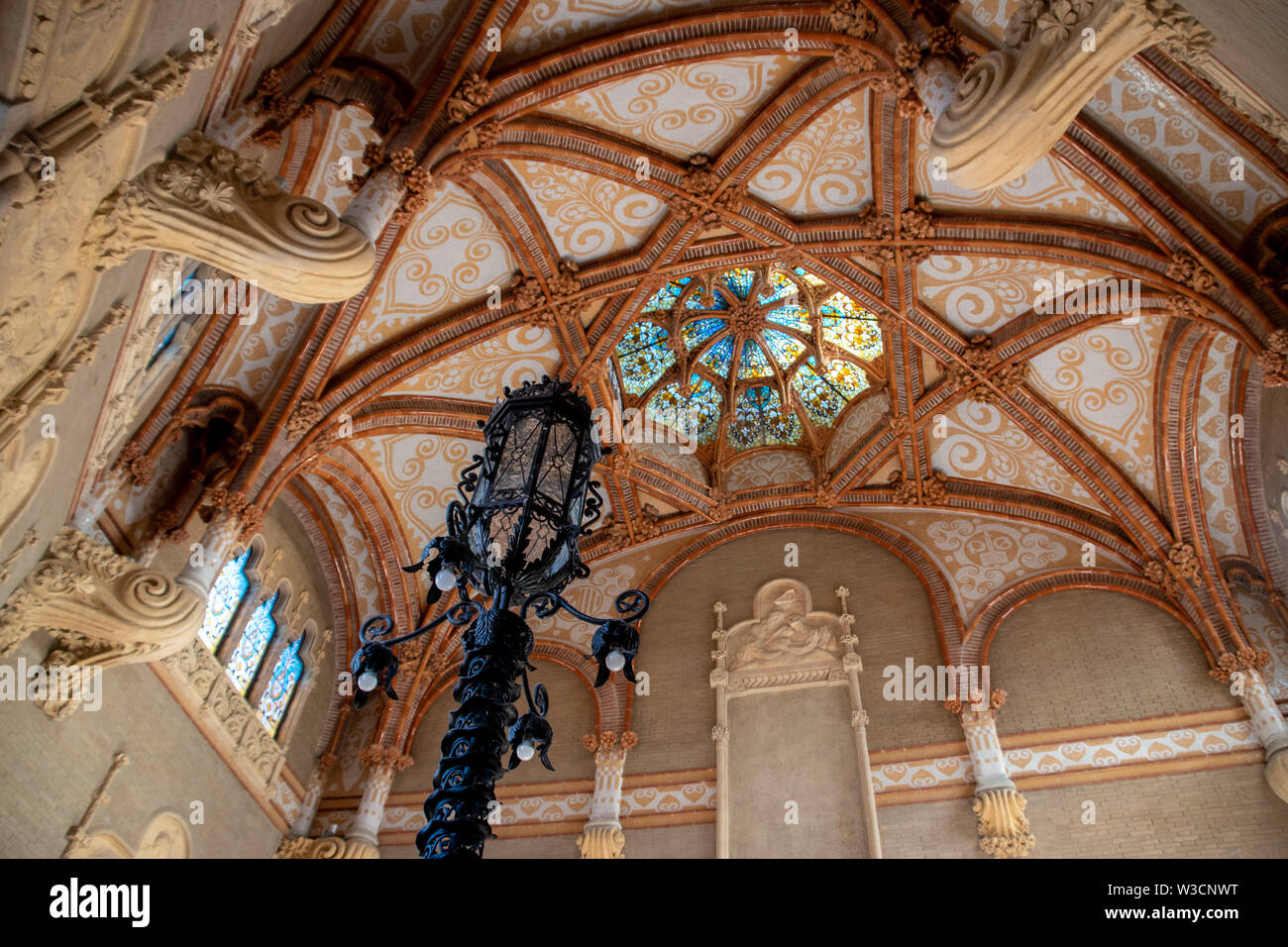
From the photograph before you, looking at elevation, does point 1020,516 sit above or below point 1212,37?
above

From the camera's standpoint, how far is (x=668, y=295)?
14.6 meters

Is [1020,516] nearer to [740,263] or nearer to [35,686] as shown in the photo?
[740,263]

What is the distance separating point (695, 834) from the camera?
11.9m

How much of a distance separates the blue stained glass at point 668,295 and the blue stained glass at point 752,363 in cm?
151

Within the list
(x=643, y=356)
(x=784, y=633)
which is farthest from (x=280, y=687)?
(x=643, y=356)

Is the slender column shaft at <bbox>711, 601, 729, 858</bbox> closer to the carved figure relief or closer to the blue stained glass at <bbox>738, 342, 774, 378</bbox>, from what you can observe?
the carved figure relief

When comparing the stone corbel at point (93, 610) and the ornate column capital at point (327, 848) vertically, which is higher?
the stone corbel at point (93, 610)

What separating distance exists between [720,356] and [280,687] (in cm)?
830

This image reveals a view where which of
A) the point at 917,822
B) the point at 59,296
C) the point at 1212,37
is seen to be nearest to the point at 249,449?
the point at 59,296

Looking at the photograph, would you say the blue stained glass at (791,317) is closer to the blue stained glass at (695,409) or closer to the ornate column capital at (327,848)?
the blue stained glass at (695,409)

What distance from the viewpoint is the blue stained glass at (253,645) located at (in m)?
11.8

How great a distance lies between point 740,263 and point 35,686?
9.17m

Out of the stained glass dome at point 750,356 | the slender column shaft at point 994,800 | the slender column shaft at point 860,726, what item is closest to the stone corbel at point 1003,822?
the slender column shaft at point 994,800
